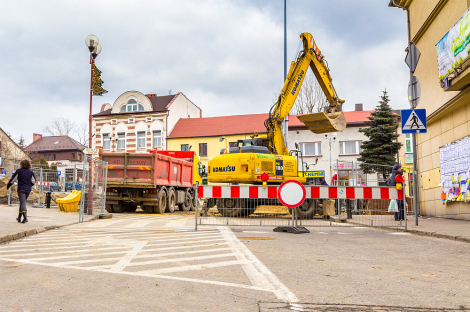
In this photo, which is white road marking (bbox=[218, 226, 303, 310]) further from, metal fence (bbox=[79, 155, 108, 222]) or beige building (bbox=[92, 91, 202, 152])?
beige building (bbox=[92, 91, 202, 152])

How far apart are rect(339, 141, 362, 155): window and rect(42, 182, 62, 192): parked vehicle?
26.9m

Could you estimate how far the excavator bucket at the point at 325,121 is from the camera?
49.4ft

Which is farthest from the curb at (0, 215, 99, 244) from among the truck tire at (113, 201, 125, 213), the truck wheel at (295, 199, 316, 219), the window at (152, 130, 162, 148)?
the window at (152, 130, 162, 148)

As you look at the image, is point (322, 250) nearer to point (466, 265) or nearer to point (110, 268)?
point (466, 265)

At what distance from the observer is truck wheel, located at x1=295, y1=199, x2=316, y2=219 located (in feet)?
36.2

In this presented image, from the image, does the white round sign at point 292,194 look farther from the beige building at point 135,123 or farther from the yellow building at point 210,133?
the beige building at point 135,123

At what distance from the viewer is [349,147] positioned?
40.7m

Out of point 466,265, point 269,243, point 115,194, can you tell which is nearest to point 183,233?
point 269,243

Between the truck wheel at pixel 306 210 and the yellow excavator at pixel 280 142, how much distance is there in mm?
2954

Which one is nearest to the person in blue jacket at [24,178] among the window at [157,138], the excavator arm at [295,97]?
the excavator arm at [295,97]

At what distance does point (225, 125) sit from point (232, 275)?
134 feet

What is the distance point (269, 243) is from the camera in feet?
26.2

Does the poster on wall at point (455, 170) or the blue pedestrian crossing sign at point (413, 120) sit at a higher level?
the blue pedestrian crossing sign at point (413, 120)

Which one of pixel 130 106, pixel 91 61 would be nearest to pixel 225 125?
pixel 130 106
